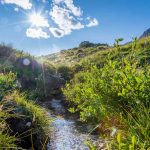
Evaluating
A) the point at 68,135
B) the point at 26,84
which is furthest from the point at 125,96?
the point at 26,84

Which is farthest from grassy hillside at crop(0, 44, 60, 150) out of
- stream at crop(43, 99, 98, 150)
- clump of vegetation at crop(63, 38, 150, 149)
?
clump of vegetation at crop(63, 38, 150, 149)

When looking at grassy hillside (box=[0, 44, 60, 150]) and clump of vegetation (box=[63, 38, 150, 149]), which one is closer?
clump of vegetation (box=[63, 38, 150, 149])

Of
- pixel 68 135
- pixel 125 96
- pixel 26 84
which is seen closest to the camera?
pixel 125 96

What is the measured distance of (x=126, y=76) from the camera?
679cm

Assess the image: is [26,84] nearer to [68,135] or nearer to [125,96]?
[68,135]

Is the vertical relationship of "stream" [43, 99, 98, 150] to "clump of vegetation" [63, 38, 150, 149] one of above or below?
below

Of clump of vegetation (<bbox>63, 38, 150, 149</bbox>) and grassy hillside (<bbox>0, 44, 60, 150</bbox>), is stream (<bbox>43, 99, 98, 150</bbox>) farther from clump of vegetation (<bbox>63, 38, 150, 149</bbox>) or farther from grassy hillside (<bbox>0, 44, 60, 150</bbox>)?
clump of vegetation (<bbox>63, 38, 150, 149</bbox>)

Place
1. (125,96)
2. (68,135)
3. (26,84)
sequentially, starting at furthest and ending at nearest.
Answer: (26,84) < (68,135) < (125,96)

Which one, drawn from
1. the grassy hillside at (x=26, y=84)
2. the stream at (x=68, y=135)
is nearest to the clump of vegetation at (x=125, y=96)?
the stream at (x=68, y=135)

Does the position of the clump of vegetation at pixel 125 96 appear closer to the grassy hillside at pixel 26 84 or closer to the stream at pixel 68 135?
the stream at pixel 68 135

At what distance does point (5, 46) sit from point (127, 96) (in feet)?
69.5

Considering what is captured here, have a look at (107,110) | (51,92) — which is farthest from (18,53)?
(107,110)

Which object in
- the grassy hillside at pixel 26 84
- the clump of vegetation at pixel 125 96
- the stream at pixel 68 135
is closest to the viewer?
the clump of vegetation at pixel 125 96

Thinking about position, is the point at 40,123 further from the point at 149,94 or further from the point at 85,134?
the point at 149,94
